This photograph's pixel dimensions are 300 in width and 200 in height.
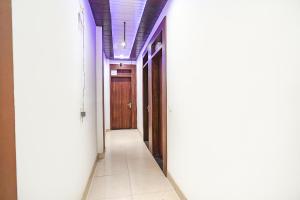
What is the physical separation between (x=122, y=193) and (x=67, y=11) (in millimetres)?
2228

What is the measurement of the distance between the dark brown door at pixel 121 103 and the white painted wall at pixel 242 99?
5167 mm

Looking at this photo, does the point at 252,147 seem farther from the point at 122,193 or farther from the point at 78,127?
the point at 122,193

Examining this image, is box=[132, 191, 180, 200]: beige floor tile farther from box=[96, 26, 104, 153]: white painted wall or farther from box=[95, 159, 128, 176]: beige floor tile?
box=[96, 26, 104, 153]: white painted wall

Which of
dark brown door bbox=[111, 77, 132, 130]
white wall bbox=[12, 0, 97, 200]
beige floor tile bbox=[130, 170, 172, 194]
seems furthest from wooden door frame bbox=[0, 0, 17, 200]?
dark brown door bbox=[111, 77, 132, 130]

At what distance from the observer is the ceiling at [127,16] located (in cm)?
276

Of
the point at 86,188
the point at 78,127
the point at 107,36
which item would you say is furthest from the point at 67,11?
the point at 107,36

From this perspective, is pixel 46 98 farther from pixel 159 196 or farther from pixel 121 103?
pixel 121 103

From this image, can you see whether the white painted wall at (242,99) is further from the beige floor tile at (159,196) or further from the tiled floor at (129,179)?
the tiled floor at (129,179)

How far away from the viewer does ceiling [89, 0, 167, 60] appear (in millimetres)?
2758

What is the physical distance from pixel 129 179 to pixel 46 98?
6.74 feet

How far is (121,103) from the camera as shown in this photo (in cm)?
698

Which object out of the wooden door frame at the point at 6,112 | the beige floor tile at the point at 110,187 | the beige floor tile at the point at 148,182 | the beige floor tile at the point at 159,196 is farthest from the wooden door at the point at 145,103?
the wooden door frame at the point at 6,112

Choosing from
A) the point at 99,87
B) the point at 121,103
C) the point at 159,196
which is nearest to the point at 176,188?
the point at 159,196

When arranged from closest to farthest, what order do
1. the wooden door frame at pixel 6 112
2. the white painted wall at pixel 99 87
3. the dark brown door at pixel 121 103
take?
the wooden door frame at pixel 6 112, the white painted wall at pixel 99 87, the dark brown door at pixel 121 103
